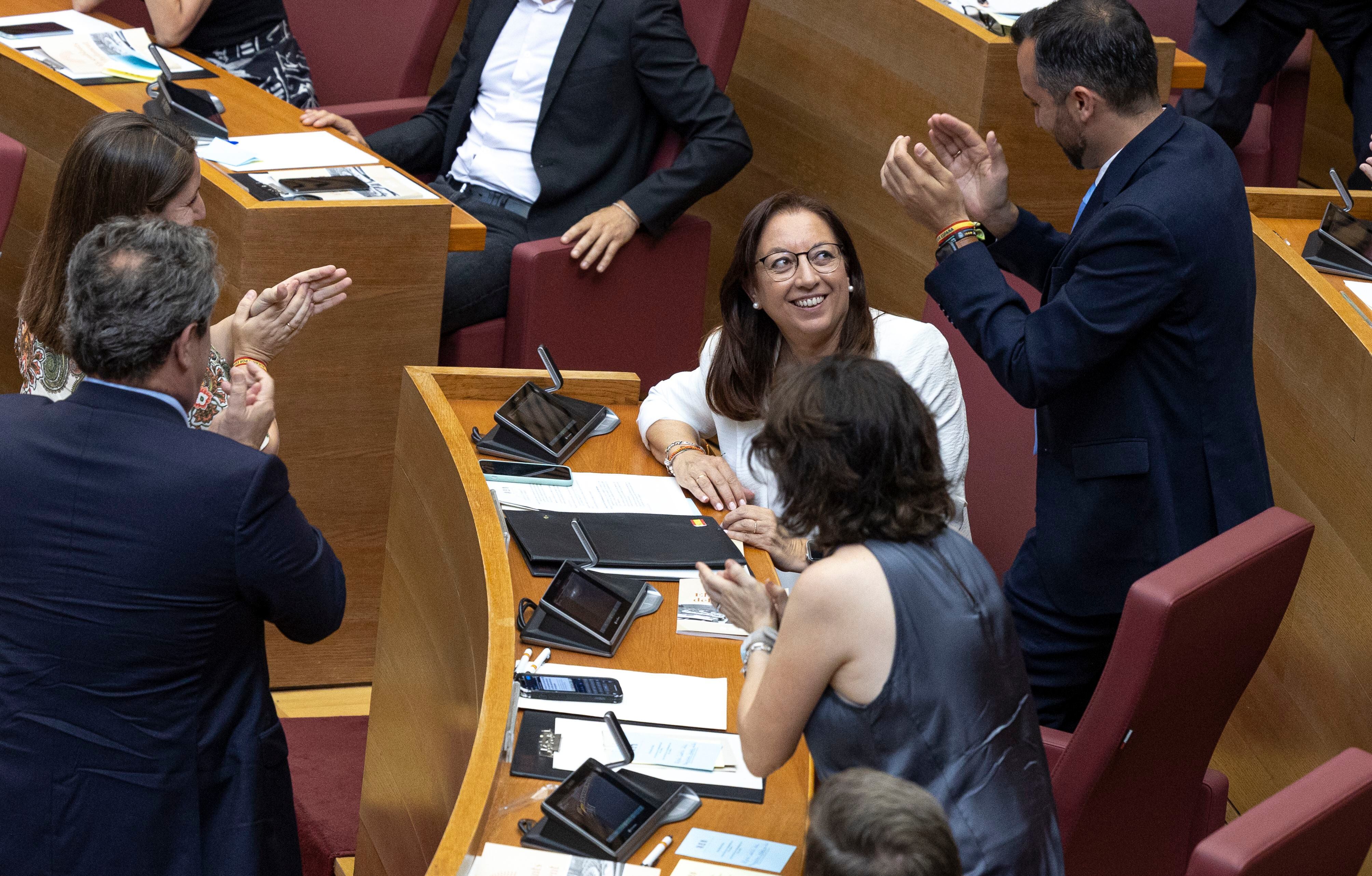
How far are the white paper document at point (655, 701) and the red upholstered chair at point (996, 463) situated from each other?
110 centimetres

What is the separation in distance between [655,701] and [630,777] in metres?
0.18

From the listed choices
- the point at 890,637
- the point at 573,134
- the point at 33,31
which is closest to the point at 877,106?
the point at 573,134

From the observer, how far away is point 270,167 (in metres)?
3.18

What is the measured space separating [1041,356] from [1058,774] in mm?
628

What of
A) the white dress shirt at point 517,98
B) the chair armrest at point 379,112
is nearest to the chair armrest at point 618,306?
the white dress shirt at point 517,98

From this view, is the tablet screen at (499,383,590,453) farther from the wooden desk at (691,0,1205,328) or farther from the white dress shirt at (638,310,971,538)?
the wooden desk at (691,0,1205,328)

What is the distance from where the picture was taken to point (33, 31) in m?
3.78

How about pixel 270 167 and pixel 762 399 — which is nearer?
pixel 762 399

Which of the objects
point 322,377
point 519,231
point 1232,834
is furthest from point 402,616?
point 1232,834

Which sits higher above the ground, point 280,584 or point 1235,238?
point 1235,238

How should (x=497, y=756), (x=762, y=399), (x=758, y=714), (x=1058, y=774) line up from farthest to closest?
(x=762, y=399) → (x=1058, y=774) → (x=497, y=756) → (x=758, y=714)

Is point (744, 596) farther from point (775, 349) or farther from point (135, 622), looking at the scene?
point (775, 349)

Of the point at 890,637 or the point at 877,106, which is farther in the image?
the point at 877,106

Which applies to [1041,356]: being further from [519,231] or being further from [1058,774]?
[519,231]
